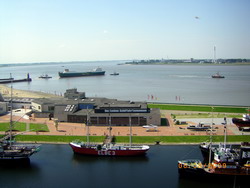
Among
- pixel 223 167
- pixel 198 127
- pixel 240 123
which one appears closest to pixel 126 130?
pixel 198 127

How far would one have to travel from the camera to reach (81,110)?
55.5 meters

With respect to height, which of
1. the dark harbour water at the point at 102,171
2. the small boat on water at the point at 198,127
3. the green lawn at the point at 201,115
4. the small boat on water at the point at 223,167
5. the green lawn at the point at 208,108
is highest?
the green lawn at the point at 208,108

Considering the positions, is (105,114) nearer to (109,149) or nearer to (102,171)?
(109,149)

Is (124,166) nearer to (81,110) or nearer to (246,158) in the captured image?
(246,158)

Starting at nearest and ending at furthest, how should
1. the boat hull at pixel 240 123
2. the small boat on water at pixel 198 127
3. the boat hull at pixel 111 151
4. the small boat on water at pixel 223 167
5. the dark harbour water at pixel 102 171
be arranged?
the dark harbour water at pixel 102 171 < the small boat on water at pixel 223 167 < the boat hull at pixel 111 151 < the small boat on water at pixel 198 127 < the boat hull at pixel 240 123

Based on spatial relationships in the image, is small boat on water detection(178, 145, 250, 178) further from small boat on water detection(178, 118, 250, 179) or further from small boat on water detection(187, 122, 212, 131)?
small boat on water detection(187, 122, 212, 131)

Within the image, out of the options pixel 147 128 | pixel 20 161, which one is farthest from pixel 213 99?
pixel 20 161

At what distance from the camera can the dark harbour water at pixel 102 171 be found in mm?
29828

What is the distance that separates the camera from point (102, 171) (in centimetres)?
3278

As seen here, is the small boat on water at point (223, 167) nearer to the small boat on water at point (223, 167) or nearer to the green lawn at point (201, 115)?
the small boat on water at point (223, 167)

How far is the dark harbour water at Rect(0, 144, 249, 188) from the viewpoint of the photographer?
29.8m

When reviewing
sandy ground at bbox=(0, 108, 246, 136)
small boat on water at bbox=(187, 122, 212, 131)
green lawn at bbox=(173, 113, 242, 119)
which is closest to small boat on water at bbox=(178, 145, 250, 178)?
sandy ground at bbox=(0, 108, 246, 136)

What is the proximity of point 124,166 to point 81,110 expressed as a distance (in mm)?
23526

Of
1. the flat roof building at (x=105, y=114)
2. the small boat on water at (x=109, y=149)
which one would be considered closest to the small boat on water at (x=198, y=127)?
the flat roof building at (x=105, y=114)
